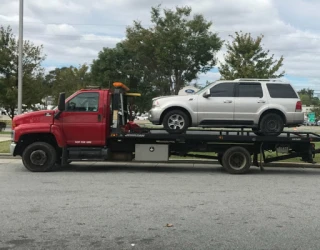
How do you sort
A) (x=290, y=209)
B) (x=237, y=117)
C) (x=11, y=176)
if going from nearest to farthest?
(x=290, y=209)
(x=11, y=176)
(x=237, y=117)

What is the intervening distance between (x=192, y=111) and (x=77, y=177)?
3411 mm

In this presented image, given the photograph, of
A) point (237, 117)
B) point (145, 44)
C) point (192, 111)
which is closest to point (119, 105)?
point (192, 111)

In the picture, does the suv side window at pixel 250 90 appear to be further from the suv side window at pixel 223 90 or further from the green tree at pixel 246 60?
the green tree at pixel 246 60

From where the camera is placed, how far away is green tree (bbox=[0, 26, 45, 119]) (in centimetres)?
2780

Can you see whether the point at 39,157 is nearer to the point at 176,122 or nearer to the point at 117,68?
the point at 176,122

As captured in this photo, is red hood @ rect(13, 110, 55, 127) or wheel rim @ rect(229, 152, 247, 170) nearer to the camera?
red hood @ rect(13, 110, 55, 127)

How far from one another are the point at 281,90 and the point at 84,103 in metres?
5.24

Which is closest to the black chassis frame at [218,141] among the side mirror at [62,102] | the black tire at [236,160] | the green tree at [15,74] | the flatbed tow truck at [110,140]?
the flatbed tow truck at [110,140]

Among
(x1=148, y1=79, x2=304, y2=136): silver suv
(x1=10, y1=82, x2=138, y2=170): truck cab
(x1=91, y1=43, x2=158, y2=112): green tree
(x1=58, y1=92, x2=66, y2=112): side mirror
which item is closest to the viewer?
(x1=58, y1=92, x2=66, y2=112): side mirror

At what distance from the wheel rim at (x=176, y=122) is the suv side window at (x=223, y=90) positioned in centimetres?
107

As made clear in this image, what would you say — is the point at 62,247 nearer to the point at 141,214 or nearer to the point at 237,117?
the point at 141,214

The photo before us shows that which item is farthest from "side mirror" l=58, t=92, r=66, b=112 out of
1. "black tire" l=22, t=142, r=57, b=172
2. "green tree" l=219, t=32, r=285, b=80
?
"green tree" l=219, t=32, r=285, b=80

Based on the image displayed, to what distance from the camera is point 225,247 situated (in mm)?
4785

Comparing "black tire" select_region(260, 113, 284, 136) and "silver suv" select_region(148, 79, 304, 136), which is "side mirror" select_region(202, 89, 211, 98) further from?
"black tire" select_region(260, 113, 284, 136)
